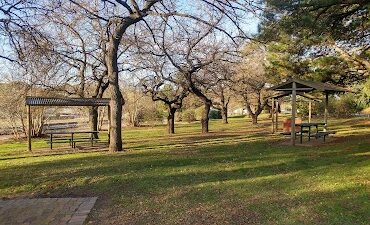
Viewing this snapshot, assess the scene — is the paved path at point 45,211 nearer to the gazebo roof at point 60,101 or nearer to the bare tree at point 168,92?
the gazebo roof at point 60,101

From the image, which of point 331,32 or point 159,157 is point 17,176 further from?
point 331,32

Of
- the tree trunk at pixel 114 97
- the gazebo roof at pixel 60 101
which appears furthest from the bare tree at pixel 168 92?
the tree trunk at pixel 114 97

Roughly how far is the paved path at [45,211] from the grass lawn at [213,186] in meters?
0.24

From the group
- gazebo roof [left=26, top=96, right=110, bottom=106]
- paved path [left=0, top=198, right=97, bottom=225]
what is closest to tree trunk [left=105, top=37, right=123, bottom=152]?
gazebo roof [left=26, top=96, right=110, bottom=106]

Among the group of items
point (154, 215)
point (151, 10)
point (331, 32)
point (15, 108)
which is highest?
point (151, 10)

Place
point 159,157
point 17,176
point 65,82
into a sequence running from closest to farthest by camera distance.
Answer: point 17,176 < point 159,157 < point 65,82

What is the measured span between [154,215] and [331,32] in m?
10.2

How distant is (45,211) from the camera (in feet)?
17.8

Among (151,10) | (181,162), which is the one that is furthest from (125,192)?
(151,10)

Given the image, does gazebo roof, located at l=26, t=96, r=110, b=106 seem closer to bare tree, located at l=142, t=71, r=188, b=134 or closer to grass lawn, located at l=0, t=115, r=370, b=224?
grass lawn, located at l=0, t=115, r=370, b=224

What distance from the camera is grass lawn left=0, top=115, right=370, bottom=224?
495 centimetres

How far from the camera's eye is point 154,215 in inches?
200

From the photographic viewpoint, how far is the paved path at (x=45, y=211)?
16.3 ft

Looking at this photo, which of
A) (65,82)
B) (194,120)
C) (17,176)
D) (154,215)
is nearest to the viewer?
(154,215)
